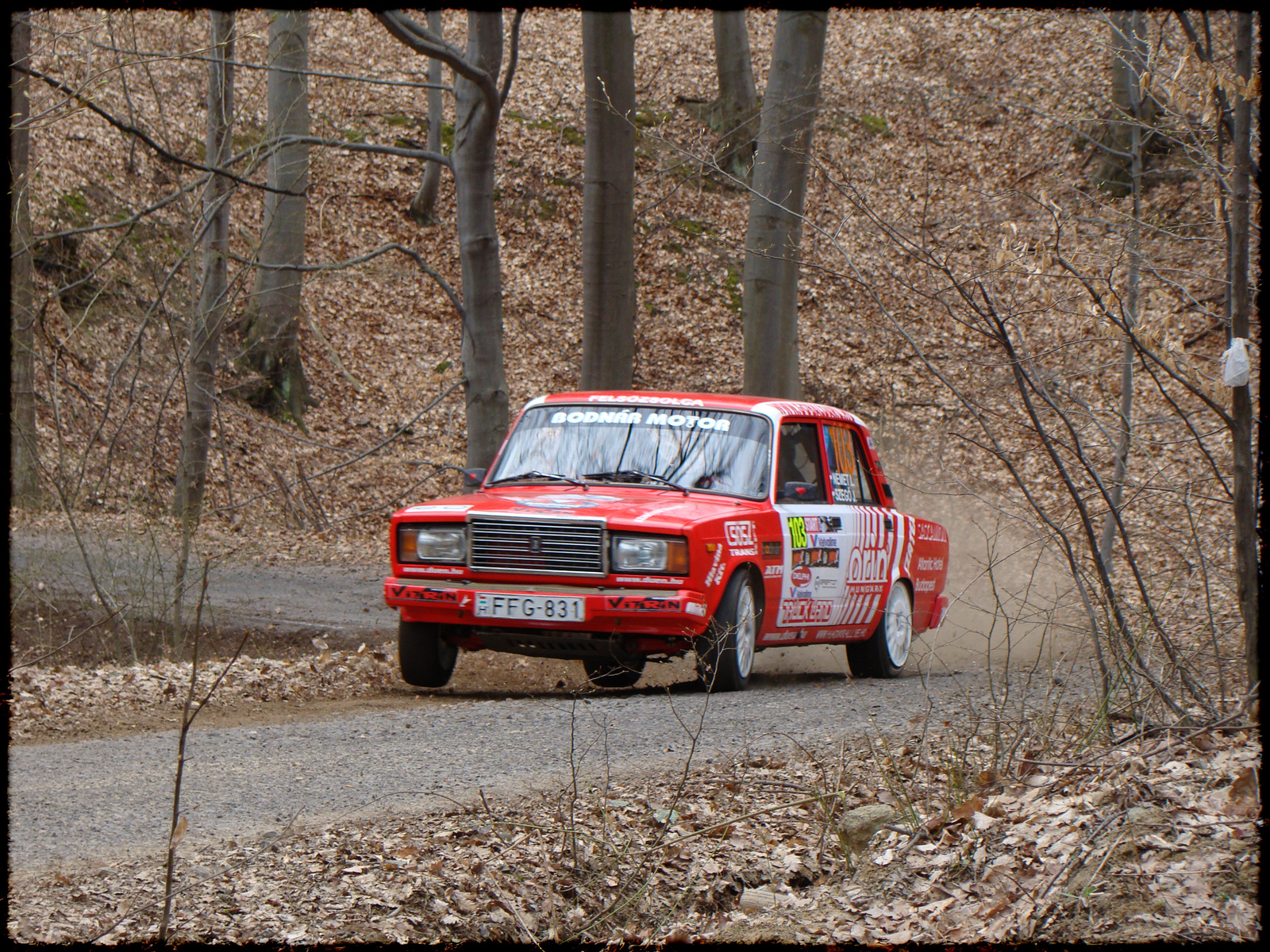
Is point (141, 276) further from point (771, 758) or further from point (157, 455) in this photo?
point (771, 758)

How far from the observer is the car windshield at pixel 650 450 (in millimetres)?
8383

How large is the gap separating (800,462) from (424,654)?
10.1 feet

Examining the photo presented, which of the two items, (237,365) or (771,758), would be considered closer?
(771,758)

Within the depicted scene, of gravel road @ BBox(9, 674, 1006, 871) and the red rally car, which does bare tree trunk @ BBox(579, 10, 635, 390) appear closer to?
the red rally car

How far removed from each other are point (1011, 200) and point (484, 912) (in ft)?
68.8

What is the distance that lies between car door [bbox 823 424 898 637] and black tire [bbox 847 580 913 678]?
19 cm

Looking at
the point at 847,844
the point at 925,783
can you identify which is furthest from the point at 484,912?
the point at 925,783

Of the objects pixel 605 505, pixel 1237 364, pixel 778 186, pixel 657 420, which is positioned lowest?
pixel 605 505

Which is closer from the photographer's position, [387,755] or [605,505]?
[387,755]

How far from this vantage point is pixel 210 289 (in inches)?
437

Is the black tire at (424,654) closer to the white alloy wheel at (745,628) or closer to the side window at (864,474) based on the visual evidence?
the white alloy wheel at (745,628)

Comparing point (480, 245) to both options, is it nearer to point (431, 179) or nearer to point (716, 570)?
point (716, 570)

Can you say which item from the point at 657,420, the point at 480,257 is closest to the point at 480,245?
the point at 480,257

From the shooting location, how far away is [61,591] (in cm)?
1094
